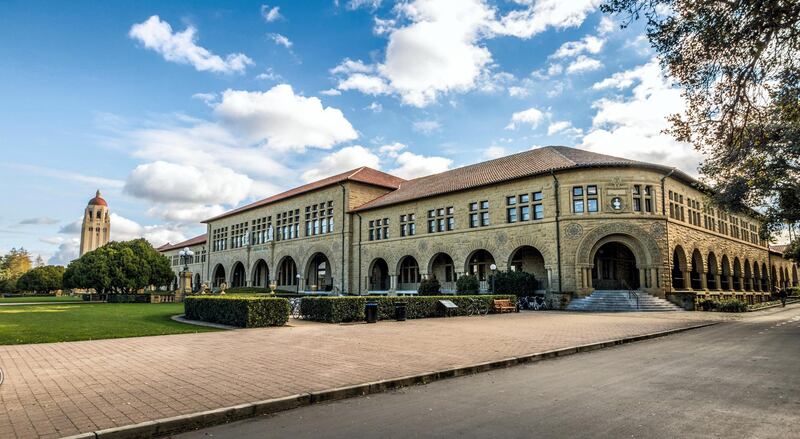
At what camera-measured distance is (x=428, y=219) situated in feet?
128

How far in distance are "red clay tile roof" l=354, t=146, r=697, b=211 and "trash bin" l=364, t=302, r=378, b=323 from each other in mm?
17733

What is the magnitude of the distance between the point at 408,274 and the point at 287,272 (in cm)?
1792

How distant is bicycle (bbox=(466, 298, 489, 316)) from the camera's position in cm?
2300

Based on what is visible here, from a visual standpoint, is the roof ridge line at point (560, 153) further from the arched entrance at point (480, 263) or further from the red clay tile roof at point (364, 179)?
the red clay tile roof at point (364, 179)

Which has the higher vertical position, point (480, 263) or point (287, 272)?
point (480, 263)

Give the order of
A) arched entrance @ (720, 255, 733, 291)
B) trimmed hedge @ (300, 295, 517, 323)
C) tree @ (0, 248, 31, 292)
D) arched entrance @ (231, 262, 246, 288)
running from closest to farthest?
trimmed hedge @ (300, 295, 517, 323) → arched entrance @ (720, 255, 733, 291) → arched entrance @ (231, 262, 246, 288) → tree @ (0, 248, 31, 292)

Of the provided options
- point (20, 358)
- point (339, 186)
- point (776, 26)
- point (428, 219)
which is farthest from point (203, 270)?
point (776, 26)

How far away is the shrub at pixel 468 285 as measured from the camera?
1232 inches

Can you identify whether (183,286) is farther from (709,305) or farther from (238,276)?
(709,305)

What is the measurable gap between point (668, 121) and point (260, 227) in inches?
1929

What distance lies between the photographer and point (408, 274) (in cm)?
4266

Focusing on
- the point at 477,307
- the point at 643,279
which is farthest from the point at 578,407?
the point at 643,279

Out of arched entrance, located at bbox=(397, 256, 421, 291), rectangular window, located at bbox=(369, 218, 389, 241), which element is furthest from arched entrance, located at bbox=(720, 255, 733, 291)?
rectangular window, located at bbox=(369, 218, 389, 241)

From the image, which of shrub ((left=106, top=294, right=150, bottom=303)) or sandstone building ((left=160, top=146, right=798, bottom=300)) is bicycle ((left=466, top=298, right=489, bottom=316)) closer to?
sandstone building ((left=160, top=146, right=798, bottom=300))
